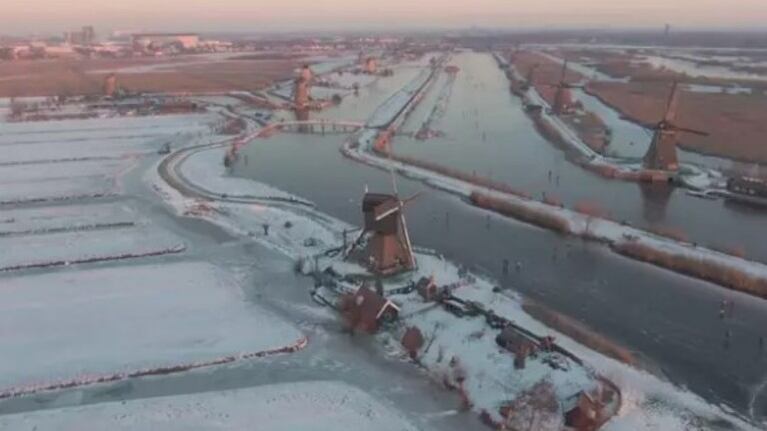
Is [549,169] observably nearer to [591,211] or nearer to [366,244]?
[591,211]

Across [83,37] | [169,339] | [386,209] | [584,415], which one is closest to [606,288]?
[386,209]

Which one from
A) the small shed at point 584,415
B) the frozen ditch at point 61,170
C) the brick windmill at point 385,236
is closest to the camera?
the small shed at point 584,415

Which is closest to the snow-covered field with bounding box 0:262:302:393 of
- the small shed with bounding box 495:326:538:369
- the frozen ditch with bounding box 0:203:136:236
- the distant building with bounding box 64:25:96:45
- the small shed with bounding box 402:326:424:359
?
the small shed with bounding box 402:326:424:359

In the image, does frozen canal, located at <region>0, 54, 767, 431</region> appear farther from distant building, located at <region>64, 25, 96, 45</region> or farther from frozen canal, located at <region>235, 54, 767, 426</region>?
distant building, located at <region>64, 25, 96, 45</region>

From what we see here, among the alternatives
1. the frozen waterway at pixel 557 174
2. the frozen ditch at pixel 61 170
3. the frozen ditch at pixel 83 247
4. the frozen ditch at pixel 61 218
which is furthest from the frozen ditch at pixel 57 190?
the frozen waterway at pixel 557 174

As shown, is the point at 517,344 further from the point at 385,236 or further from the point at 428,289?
the point at 385,236

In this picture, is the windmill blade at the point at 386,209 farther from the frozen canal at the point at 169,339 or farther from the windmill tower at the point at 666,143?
the windmill tower at the point at 666,143

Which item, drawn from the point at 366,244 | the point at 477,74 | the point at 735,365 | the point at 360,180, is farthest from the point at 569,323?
the point at 477,74
